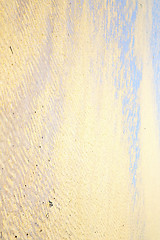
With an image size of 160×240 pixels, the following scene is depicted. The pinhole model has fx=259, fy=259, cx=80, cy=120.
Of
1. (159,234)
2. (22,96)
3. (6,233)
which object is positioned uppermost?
(22,96)

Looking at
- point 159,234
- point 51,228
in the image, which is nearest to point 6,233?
point 51,228

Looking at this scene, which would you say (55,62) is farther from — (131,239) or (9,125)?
(131,239)

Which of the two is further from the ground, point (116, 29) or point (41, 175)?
point (116, 29)

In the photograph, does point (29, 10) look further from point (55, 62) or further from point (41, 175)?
point (41, 175)

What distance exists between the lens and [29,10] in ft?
0.89

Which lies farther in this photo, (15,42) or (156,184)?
(156,184)

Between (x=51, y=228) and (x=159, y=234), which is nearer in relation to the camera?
(x=51, y=228)

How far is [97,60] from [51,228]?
21 cm

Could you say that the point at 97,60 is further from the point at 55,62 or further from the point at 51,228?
the point at 51,228

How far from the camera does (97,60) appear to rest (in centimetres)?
34

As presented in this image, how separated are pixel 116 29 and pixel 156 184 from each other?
0.80 feet

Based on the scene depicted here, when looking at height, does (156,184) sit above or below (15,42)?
below

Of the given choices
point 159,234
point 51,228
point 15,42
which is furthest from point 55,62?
point 159,234

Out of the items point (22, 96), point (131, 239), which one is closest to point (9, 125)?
point (22, 96)
